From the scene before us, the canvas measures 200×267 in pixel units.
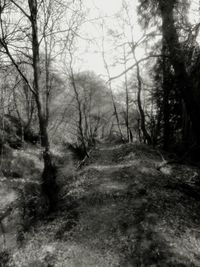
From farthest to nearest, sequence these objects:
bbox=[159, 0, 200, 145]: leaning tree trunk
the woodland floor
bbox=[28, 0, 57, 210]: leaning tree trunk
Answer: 1. bbox=[28, 0, 57, 210]: leaning tree trunk
2. bbox=[159, 0, 200, 145]: leaning tree trunk
3. the woodland floor

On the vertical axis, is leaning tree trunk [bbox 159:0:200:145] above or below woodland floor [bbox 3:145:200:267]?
above

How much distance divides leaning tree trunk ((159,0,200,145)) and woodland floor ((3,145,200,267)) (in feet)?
8.35

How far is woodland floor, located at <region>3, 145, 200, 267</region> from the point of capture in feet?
16.5

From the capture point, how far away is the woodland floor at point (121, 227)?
5027 millimetres

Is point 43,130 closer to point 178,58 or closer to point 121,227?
point 121,227

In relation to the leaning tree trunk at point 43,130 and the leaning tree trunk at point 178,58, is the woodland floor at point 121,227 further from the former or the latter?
the leaning tree trunk at point 178,58

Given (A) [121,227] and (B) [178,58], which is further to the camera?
(B) [178,58]

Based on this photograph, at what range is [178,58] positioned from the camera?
7.23 m

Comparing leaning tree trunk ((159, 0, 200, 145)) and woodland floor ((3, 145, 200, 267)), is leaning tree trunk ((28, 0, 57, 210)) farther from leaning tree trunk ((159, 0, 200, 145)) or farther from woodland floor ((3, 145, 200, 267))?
leaning tree trunk ((159, 0, 200, 145))

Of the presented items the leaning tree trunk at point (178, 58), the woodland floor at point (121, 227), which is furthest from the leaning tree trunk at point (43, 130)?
the leaning tree trunk at point (178, 58)

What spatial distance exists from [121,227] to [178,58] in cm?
523

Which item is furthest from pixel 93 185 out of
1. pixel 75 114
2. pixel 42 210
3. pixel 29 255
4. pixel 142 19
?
pixel 75 114

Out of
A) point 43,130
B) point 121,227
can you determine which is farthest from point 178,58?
point 121,227

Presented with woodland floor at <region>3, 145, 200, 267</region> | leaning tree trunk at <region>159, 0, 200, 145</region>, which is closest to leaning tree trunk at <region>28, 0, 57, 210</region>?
woodland floor at <region>3, 145, 200, 267</region>
